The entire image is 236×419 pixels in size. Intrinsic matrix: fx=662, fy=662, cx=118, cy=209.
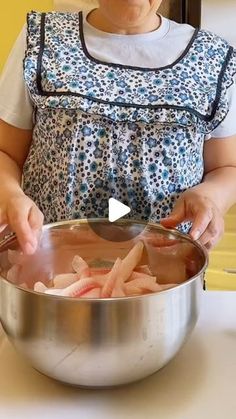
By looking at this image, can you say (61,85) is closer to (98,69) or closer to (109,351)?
(98,69)

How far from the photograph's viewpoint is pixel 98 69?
82cm

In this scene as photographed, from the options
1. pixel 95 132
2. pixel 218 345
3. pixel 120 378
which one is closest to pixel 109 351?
pixel 120 378

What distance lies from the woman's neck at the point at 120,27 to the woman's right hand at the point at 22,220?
0.28 metres

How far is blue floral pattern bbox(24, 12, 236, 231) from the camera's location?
0.80 metres

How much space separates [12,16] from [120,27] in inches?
39.0

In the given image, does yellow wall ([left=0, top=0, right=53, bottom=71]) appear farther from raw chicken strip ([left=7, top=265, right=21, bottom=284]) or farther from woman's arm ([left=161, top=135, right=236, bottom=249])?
raw chicken strip ([left=7, top=265, right=21, bottom=284])

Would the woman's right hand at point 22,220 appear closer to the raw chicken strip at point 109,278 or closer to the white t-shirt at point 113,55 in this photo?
the raw chicken strip at point 109,278

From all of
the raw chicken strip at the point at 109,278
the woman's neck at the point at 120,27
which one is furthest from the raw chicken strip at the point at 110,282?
the woman's neck at the point at 120,27

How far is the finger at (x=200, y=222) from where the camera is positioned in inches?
26.1

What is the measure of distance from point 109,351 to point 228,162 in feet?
1.40

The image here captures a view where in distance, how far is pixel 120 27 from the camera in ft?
2.76

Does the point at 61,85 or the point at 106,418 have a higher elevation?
the point at 61,85

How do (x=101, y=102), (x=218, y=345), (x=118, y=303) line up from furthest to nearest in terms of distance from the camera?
(x=101, y=102)
(x=218, y=345)
(x=118, y=303)

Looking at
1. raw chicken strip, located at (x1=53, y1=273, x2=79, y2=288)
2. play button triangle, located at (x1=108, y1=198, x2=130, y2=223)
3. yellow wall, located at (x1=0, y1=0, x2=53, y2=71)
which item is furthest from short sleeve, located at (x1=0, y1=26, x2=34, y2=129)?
yellow wall, located at (x1=0, y1=0, x2=53, y2=71)
